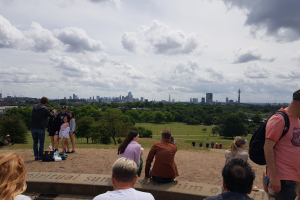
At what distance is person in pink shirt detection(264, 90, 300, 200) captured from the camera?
3170 mm

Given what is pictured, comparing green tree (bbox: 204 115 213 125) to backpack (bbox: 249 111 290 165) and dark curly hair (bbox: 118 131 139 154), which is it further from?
backpack (bbox: 249 111 290 165)

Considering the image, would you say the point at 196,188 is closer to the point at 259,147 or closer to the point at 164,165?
the point at 164,165

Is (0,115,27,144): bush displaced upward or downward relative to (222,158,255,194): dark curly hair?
downward

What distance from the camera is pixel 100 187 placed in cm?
569

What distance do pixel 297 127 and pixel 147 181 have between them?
385cm

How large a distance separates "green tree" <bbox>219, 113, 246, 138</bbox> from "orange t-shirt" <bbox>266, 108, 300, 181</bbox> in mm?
77882

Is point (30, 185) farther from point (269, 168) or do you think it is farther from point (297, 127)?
point (297, 127)

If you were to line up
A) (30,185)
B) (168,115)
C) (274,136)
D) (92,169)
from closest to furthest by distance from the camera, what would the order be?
(274,136), (30,185), (92,169), (168,115)

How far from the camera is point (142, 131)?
223 ft

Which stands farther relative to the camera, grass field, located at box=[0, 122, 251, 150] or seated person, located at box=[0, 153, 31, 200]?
grass field, located at box=[0, 122, 251, 150]

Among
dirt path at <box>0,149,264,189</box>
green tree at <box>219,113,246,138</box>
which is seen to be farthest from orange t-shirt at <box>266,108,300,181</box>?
green tree at <box>219,113,246,138</box>

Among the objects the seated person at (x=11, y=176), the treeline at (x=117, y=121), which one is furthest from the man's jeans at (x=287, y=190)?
the treeline at (x=117, y=121)

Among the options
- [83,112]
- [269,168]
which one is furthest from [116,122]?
[83,112]

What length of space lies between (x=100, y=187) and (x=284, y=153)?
4224 mm
